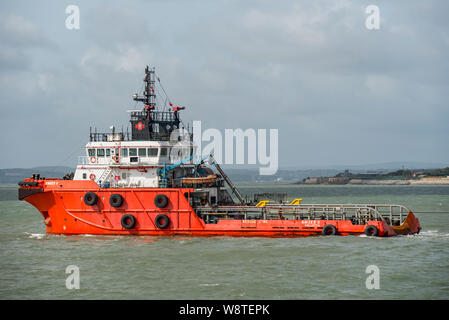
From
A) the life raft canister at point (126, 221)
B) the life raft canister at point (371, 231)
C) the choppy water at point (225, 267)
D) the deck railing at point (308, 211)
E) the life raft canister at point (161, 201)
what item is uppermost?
the life raft canister at point (161, 201)

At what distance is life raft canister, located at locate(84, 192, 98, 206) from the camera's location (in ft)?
86.8

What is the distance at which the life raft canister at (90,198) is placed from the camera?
2647cm

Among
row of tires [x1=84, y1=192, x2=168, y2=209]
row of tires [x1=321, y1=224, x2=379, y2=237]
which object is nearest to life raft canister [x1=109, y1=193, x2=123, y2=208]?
row of tires [x1=84, y1=192, x2=168, y2=209]

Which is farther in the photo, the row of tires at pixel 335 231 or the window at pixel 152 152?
the window at pixel 152 152

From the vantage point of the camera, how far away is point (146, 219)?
26.2 metres

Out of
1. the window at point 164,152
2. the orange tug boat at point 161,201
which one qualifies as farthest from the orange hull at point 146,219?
the window at point 164,152

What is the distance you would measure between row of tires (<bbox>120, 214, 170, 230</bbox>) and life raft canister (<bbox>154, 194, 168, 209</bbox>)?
507mm

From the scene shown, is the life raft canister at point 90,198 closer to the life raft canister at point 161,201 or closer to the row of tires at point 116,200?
the row of tires at point 116,200

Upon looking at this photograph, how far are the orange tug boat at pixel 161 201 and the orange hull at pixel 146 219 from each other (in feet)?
0.16

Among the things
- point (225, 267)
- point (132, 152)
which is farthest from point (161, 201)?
point (225, 267)

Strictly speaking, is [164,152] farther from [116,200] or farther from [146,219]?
[146,219]
